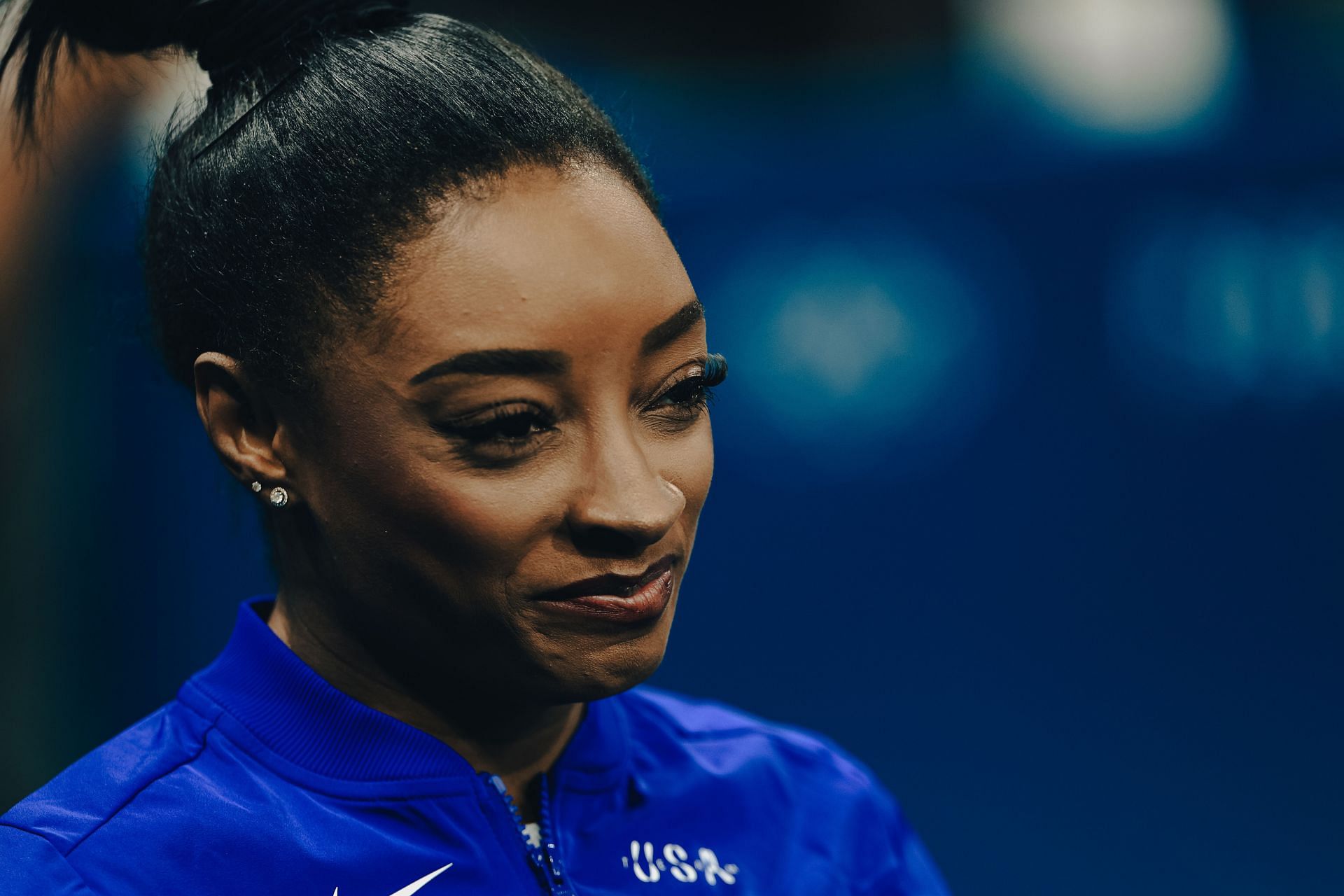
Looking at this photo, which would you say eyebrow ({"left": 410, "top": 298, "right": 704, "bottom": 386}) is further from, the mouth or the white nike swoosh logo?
the white nike swoosh logo

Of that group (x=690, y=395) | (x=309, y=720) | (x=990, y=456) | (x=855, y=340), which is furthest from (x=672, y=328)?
(x=990, y=456)

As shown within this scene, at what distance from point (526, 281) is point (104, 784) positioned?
56 cm

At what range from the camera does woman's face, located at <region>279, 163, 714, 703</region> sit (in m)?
1.06

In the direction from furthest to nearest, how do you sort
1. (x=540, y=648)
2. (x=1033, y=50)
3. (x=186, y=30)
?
(x=1033, y=50) < (x=186, y=30) < (x=540, y=648)

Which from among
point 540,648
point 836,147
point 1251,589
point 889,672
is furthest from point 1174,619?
point 540,648

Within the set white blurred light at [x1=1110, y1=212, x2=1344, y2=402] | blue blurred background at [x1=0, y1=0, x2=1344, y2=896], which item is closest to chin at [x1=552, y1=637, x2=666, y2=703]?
blue blurred background at [x1=0, y1=0, x2=1344, y2=896]

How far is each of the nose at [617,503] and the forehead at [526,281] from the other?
84 millimetres

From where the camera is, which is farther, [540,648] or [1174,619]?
[1174,619]

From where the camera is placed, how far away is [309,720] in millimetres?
1190

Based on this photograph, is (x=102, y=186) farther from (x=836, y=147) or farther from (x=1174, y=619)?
(x=1174, y=619)

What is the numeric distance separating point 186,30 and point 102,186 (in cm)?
188

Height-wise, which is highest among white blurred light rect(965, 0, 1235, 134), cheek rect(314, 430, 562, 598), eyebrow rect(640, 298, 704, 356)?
white blurred light rect(965, 0, 1235, 134)

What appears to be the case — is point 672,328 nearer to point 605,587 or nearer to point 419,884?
point 605,587

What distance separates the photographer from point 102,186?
295 centimetres
